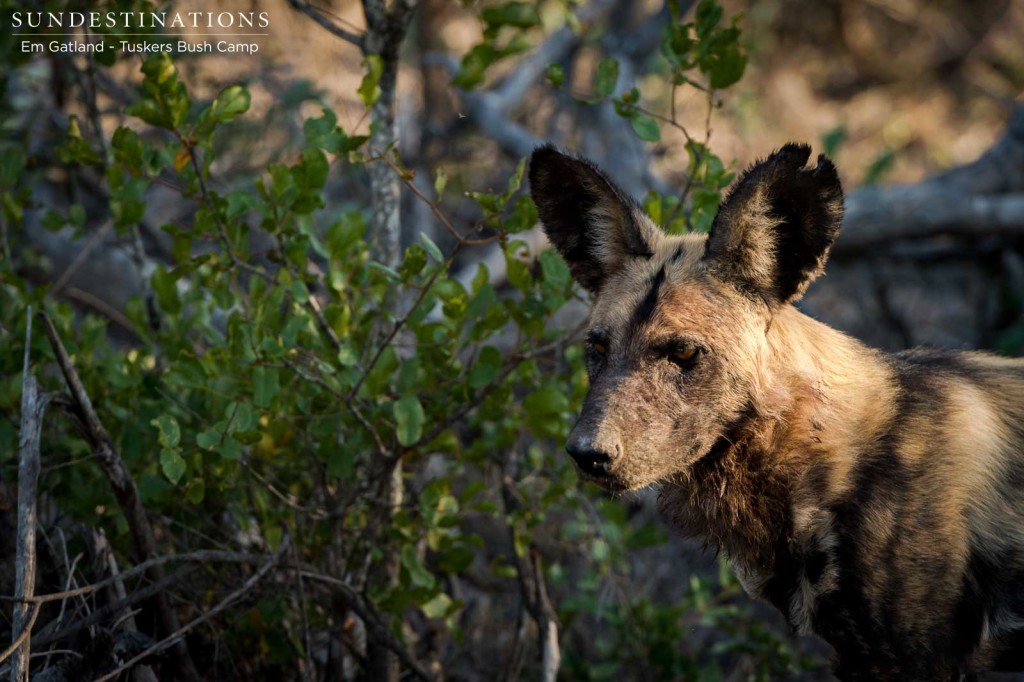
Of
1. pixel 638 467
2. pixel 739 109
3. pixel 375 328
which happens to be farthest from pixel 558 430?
pixel 739 109

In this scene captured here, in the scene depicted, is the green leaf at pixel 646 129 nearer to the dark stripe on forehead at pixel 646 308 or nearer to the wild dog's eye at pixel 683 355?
the dark stripe on forehead at pixel 646 308

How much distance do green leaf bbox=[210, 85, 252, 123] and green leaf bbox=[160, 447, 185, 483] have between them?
109 cm

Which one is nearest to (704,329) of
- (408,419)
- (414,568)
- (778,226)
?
(778,226)

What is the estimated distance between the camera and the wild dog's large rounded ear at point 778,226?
2.89 meters

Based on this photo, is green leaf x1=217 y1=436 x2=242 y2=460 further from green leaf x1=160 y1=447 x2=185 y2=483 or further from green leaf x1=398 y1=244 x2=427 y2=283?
green leaf x1=398 y1=244 x2=427 y2=283

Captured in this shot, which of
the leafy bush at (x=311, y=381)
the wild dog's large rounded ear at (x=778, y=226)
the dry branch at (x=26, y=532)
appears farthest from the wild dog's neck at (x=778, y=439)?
the dry branch at (x=26, y=532)

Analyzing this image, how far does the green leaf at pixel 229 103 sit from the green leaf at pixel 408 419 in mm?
1098

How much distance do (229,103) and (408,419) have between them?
1.20 meters

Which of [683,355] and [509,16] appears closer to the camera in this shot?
[683,355]

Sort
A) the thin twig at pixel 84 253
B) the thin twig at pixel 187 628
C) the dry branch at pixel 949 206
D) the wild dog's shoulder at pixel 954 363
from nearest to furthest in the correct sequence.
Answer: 1. the thin twig at pixel 187 628
2. the wild dog's shoulder at pixel 954 363
3. the thin twig at pixel 84 253
4. the dry branch at pixel 949 206

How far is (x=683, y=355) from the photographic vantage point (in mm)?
2959

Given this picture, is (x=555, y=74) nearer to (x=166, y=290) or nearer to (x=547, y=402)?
(x=547, y=402)

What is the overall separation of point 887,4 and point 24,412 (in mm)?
11554

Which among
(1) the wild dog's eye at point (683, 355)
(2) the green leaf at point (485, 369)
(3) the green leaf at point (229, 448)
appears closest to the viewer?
(1) the wild dog's eye at point (683, 355)
